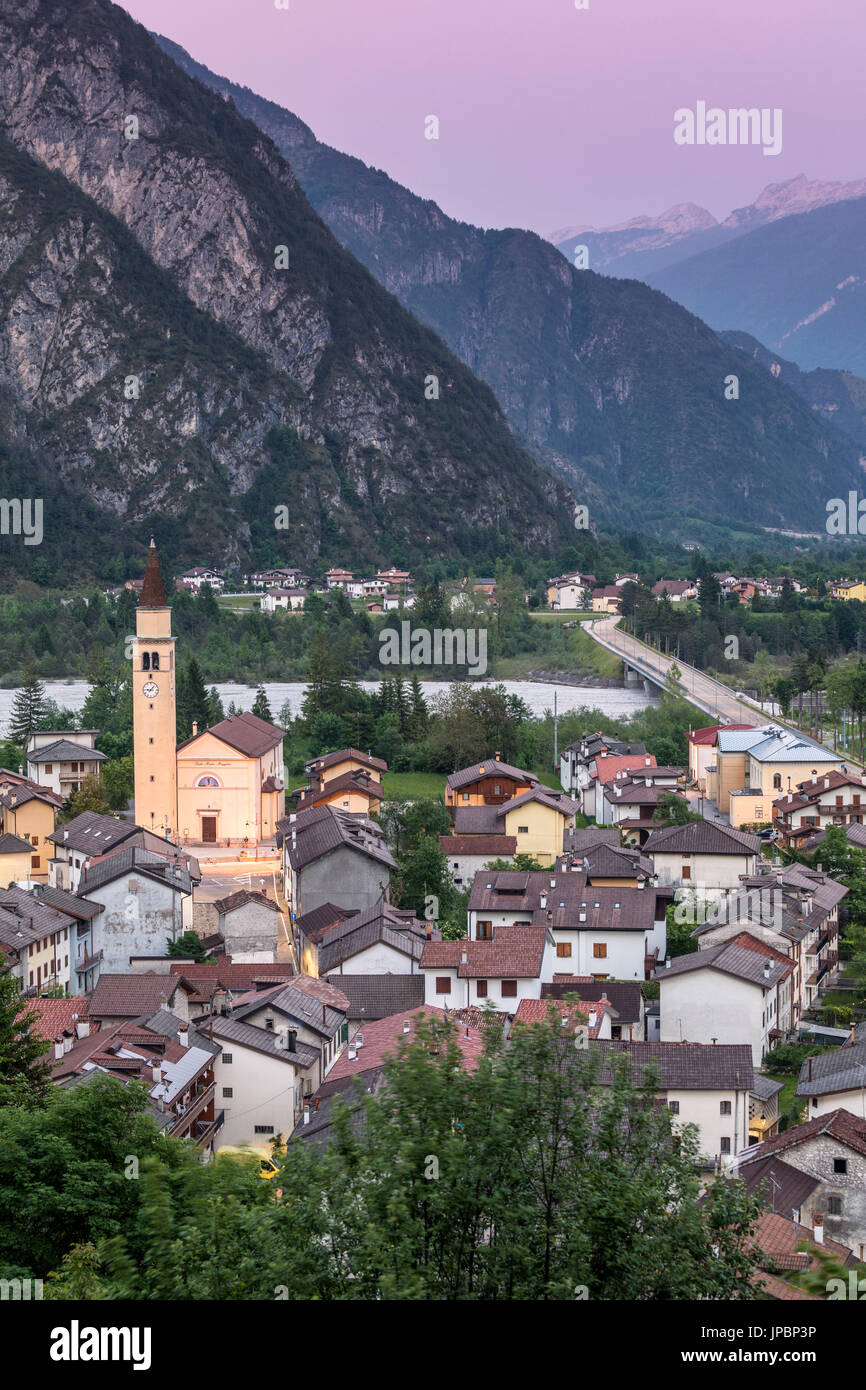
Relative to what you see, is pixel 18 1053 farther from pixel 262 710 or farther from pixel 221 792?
pixel 262 710

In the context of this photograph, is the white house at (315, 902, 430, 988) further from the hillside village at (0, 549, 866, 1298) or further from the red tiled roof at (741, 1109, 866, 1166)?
the red tiled roof at (741, 1109, 866, 1166)

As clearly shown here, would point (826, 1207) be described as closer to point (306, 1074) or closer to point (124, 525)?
point (306, 1074)

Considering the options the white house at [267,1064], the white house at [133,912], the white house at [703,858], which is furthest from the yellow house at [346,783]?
the white house at [267,1064]

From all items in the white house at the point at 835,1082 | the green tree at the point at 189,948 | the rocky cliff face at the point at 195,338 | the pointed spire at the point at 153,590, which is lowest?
the green tree at the point at 189,948

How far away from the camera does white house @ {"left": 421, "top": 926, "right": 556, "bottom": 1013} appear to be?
68.6ft

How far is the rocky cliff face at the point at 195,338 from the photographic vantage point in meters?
129

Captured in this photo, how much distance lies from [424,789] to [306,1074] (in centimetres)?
2448

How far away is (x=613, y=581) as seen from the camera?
105 meters

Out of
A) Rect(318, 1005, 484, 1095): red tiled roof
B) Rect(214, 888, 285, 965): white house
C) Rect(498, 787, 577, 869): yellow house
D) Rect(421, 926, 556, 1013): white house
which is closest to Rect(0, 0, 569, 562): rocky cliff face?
Rect(498, 787, 577, 869): yellow house

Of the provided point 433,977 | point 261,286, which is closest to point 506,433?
point 261,286

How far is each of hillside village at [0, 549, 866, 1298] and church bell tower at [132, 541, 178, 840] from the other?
55 mm

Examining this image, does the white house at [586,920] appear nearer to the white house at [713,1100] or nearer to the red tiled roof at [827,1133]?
the white house at [713,1100]

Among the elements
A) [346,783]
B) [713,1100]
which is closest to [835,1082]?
[713,1100]

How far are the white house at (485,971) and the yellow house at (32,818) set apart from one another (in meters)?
13.0
